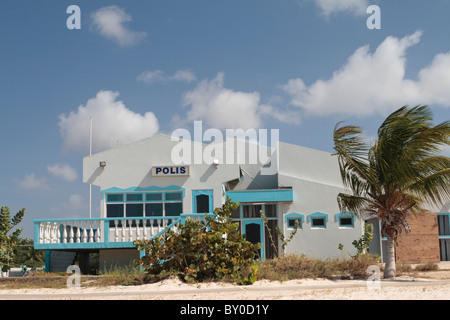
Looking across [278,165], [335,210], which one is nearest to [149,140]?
[278,165]

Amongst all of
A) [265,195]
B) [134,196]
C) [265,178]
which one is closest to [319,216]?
[265,195]

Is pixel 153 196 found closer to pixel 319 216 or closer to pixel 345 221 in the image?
pixel 319 216

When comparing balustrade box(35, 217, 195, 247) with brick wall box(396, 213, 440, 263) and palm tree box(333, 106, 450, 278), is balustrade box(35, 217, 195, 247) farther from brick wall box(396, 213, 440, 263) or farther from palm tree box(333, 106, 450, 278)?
brick wall box(396, 213, 440, 263)

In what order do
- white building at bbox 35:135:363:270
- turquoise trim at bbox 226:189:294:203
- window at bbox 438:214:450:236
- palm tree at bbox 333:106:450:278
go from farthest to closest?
window at bbox 438:214:450:236 → turquoise trim at bbox 226:189:294:203 → white building at bbox 35:135:363:270 → palm tree at bbox 333:106:450:278

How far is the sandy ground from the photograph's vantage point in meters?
10.4

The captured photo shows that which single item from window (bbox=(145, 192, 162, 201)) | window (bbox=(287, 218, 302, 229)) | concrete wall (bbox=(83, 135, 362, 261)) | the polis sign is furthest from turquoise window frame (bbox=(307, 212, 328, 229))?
window (bbox=(145, 192, 162, 201))

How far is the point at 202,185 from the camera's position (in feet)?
67.2

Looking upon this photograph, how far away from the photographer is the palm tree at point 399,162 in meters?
13.8

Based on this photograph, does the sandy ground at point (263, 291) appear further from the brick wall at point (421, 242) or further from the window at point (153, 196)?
the brick wall at point (421, 242)

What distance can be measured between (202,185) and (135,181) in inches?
109

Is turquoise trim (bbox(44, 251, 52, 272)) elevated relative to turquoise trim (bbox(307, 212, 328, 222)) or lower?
lower

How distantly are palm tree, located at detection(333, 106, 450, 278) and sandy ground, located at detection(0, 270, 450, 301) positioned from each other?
215 cm

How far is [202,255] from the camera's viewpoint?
1312 cm
